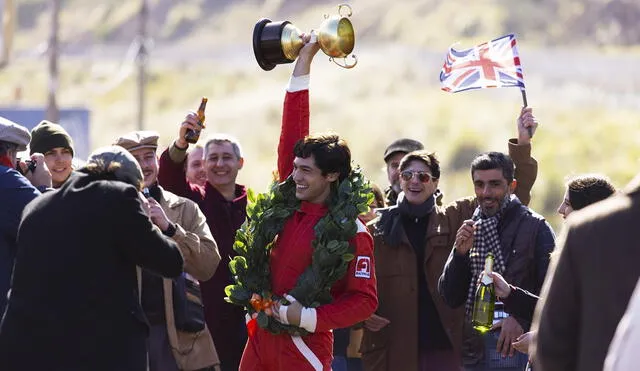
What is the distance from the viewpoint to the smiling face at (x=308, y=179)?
7.43 m

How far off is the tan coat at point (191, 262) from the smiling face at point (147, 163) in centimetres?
12

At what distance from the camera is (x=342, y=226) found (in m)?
7.32

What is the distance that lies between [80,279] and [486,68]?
13.0 feet

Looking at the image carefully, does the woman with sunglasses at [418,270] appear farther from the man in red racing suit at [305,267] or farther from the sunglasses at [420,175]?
the man in red racing suit at [305,267]

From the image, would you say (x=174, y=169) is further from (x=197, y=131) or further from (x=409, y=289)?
(x=409, y=289)

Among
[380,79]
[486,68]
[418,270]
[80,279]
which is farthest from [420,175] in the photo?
[380,79]

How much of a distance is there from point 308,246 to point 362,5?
2581 inches

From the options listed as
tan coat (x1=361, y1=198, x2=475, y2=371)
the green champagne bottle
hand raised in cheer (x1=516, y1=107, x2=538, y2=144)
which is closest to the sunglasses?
tan coat (x1=361, y1=198, x2=475, y2=371)

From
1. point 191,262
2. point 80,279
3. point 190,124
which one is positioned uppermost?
point 190,124

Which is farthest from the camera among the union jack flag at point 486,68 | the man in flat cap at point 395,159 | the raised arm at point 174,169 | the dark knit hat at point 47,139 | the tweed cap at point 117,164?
the man in flat cap at point 395,159

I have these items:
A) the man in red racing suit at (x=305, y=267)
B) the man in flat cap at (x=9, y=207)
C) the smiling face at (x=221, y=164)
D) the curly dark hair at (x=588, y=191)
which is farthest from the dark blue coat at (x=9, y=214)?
the curly dark hair at (x=588, y=191)

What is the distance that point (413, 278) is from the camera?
8969mm

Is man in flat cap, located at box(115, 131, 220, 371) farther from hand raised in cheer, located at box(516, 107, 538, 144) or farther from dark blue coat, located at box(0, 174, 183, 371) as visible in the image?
hand raised in cheer, located at box(516, 107, 538, 144)

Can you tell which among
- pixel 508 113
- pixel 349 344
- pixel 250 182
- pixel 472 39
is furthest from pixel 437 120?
pixel 349 344
